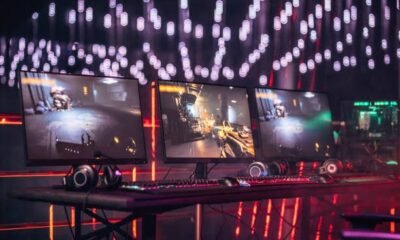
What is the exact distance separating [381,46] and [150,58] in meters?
1.94

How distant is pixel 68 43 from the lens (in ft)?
15.4

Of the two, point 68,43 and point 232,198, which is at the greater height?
point 68,43

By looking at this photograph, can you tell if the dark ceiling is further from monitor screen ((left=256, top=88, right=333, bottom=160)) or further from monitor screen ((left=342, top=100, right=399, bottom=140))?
monitor screen ((left=342, top=100, right=399, bottom=140))

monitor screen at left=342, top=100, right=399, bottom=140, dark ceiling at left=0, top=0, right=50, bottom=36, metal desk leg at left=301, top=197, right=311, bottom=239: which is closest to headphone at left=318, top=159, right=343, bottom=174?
metal desk leg at left=301, top=197, right=311, bottom=239

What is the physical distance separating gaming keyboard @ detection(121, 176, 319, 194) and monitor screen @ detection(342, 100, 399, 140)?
1431 mm

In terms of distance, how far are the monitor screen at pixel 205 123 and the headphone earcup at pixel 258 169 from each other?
0.05 m

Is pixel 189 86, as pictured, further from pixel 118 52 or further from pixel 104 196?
pixel 118 52

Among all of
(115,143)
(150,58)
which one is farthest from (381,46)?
(115,143)

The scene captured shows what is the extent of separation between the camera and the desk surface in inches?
70.8

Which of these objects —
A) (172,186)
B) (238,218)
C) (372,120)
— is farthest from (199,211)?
(372,120)

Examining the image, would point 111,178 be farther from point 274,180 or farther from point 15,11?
point 15,11

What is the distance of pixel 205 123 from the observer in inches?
107

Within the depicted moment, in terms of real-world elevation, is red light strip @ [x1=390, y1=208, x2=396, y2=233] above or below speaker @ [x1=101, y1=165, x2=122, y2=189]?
below

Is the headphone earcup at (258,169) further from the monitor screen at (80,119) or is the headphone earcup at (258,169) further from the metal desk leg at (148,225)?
the metal desk leg at (148,225)
